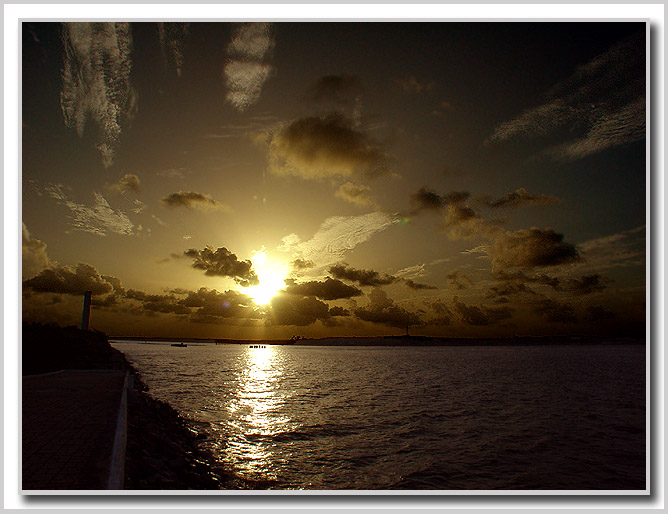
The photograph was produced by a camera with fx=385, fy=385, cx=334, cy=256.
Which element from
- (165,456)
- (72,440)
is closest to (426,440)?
(165,456)

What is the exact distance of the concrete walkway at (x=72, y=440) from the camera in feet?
25.4

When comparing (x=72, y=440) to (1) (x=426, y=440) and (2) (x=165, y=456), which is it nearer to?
(2) (x=165, y=456)

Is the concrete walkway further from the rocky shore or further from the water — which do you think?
the water

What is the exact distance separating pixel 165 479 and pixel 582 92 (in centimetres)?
1641

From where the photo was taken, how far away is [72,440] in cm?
1025

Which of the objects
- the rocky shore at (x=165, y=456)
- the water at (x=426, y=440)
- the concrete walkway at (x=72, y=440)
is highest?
the concrete walkway at (x=72, y=440)

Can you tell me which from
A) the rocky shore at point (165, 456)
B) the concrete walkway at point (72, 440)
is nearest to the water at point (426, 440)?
the rocky shore at point (165, 456)

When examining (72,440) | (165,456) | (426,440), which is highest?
(72,440)

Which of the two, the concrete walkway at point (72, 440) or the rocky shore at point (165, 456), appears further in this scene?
the rocky shore at point (165, 456)

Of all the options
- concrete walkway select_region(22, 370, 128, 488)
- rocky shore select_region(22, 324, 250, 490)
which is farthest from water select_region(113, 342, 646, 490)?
concrete walkway select_region(22, 370, 128, 488)

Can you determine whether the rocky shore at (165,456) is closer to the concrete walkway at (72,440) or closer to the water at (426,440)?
the water at (426,440)

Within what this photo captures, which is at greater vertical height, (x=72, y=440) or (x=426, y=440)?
(x=72, y=440)

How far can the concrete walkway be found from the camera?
7.75m
